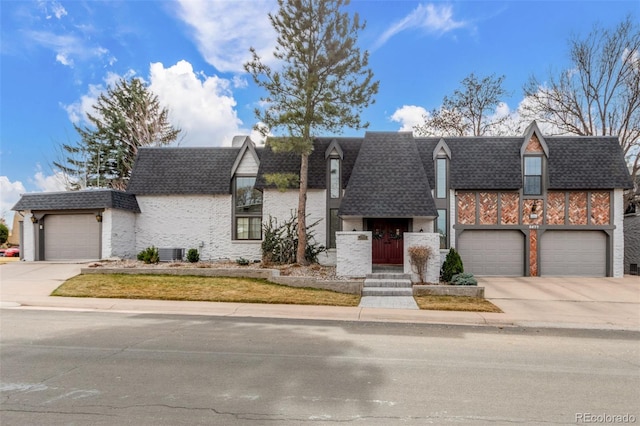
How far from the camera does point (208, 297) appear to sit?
38.5 ft

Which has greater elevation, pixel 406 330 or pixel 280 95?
pixel 280 95

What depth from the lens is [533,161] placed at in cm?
1777

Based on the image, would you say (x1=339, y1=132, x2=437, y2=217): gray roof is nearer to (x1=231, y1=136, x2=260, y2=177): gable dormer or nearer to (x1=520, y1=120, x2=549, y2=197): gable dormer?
(x1=520, y1=120, x2=549, y2=197): gable dormer

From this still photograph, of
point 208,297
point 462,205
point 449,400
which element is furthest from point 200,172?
point 449,400

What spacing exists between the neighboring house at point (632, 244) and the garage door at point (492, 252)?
6.98 meters

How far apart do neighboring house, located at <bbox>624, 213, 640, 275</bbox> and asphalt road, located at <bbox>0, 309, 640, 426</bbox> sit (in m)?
14.2

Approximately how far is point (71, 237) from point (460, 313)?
60.2 ft

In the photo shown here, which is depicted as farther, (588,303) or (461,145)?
(461,145)

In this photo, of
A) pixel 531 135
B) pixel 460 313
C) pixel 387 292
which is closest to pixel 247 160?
pixel 387 292

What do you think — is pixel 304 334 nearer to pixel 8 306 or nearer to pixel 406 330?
pixel 406 330

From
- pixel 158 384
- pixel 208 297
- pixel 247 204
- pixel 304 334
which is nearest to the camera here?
pixel 158 384

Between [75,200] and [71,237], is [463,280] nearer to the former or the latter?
[75,200]

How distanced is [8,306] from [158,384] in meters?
8.82

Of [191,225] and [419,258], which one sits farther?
[191,225]
